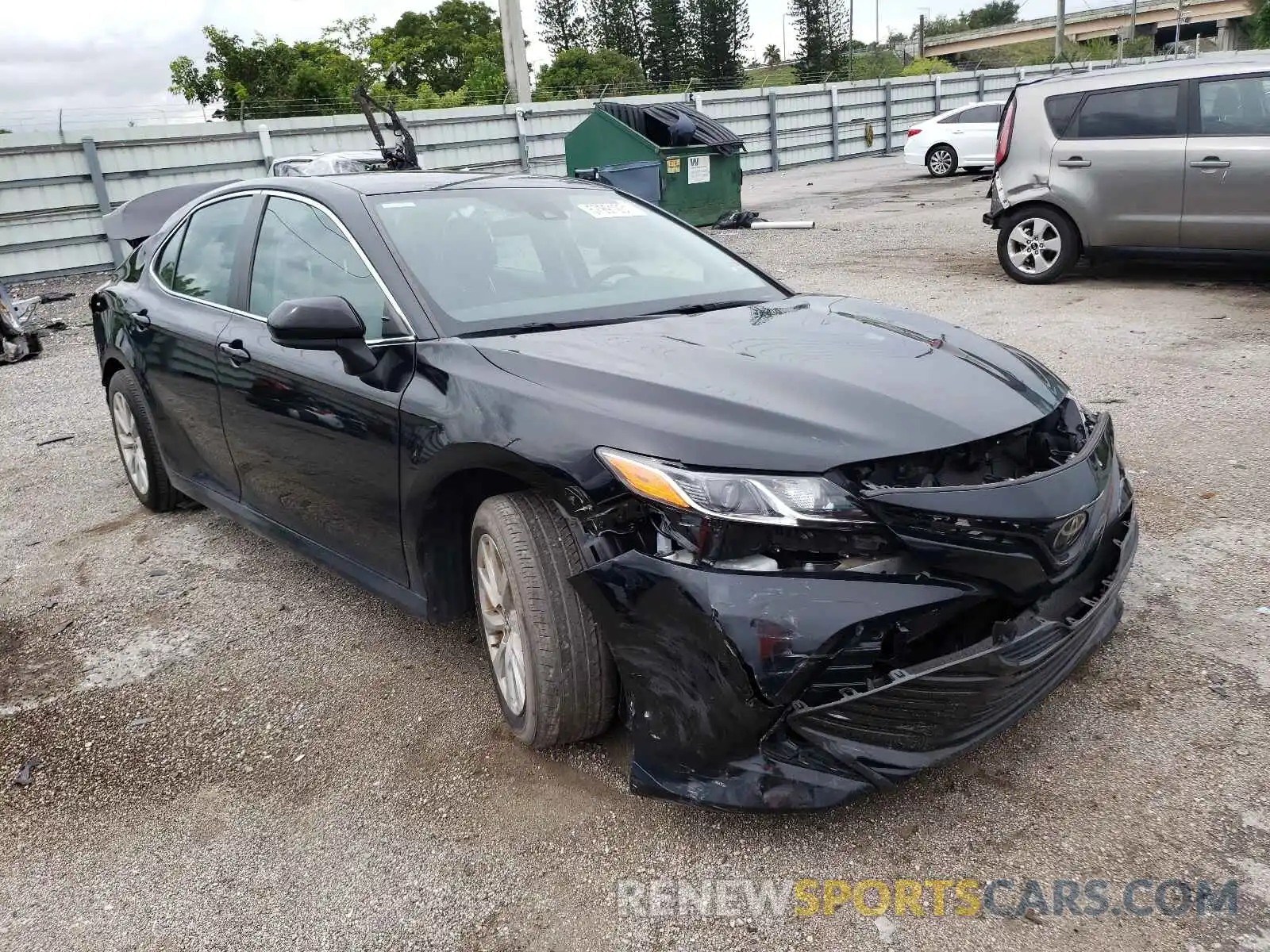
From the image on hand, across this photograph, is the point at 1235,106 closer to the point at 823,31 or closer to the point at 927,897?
the point at 927,897

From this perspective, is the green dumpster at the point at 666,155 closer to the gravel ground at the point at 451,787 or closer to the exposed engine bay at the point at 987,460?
the gravel ground at the point at 451,787

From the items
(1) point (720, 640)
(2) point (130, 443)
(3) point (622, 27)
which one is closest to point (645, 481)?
(1) point (720, 640)

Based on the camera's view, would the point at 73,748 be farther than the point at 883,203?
No

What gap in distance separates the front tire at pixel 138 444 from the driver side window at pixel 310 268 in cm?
124

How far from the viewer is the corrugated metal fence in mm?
13375

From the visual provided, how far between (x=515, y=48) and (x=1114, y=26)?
85.3 metres

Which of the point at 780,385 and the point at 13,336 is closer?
the point at 780,385

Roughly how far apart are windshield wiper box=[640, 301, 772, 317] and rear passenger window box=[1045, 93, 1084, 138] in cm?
641

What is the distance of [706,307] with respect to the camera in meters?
3.32

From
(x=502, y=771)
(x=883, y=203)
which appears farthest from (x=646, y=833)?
(x=883, y=203)

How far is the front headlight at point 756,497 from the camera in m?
2.14

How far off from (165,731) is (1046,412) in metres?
2.69

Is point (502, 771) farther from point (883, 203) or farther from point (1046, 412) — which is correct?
point (883, 203)

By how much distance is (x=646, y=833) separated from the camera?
8.11ft
